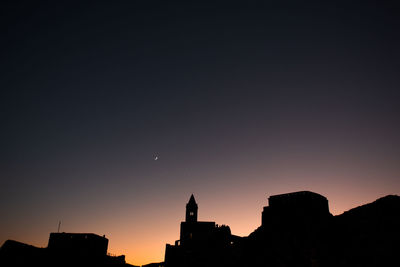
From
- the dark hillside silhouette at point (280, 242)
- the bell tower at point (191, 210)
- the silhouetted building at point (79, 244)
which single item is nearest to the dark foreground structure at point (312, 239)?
the dark hillside silhouette at point (280, 242)

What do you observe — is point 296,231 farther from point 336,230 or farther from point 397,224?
point 397,224

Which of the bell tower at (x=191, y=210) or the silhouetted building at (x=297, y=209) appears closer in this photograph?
the silhouetted building at (x=297, y=209)

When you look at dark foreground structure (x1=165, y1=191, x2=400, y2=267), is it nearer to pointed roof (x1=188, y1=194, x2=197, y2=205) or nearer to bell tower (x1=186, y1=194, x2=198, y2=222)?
bell tower (x1=186, y1=194, x2=198, y2=222)

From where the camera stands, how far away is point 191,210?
6150 centimetres

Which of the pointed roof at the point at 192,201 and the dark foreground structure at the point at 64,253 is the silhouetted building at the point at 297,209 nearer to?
the pointed roof at the point at 192,201

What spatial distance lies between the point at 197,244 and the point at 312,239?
2642 cm

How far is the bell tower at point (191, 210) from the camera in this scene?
60.4 meters

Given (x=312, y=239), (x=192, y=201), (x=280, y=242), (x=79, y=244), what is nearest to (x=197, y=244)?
(x=192, y=201)

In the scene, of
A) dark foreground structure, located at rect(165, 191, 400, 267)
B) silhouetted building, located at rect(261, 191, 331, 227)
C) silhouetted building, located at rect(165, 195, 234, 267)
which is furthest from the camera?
silhouetted building, located at rect(165, 195, 234, 267)

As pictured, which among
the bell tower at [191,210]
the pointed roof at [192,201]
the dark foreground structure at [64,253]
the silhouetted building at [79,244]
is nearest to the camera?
the dark foreground structure at [64,253]

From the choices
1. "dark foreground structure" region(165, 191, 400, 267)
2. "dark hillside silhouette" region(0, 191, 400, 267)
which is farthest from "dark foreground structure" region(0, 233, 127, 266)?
"dark foreground structure" region(165, 191, 400, 267)

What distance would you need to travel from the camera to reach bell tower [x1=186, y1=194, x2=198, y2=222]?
60.4 metres

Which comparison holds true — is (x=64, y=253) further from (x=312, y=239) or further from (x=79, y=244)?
(x=312, y=239)

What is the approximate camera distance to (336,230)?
33.1 m
